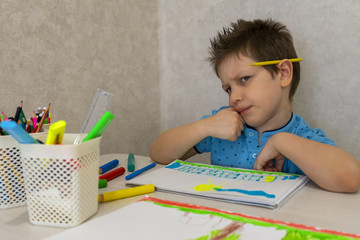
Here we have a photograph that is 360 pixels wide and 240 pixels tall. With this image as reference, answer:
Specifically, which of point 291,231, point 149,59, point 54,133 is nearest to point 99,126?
point 54,133

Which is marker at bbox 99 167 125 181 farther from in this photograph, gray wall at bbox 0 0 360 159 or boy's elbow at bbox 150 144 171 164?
gray wall at bbox 0 0 360 159

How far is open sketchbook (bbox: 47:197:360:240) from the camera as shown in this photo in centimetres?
37

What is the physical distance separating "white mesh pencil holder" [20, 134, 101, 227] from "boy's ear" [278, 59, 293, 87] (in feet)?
1.81

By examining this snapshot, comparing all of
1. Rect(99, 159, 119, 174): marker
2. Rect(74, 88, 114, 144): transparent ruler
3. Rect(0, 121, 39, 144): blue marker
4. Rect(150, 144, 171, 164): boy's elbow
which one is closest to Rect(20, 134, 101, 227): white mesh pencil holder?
Rect(0, 121, 39, 144): blue marker

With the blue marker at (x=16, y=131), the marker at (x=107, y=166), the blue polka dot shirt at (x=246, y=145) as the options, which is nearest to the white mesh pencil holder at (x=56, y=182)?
the blue marker at (x=16, y=131)

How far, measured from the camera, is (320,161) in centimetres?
59

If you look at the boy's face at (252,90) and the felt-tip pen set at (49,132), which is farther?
the boy's face at (252,90)

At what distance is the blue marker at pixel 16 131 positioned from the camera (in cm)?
37

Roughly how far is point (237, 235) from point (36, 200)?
262 millimetres

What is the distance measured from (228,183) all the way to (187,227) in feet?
0.63

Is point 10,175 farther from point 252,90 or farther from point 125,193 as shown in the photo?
point 252,90

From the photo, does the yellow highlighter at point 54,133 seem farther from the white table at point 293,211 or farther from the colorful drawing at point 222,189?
the colorful drawing at point 222,189

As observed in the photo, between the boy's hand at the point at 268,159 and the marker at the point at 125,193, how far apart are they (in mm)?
263

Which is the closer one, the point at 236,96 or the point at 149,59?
the point at 236,96
